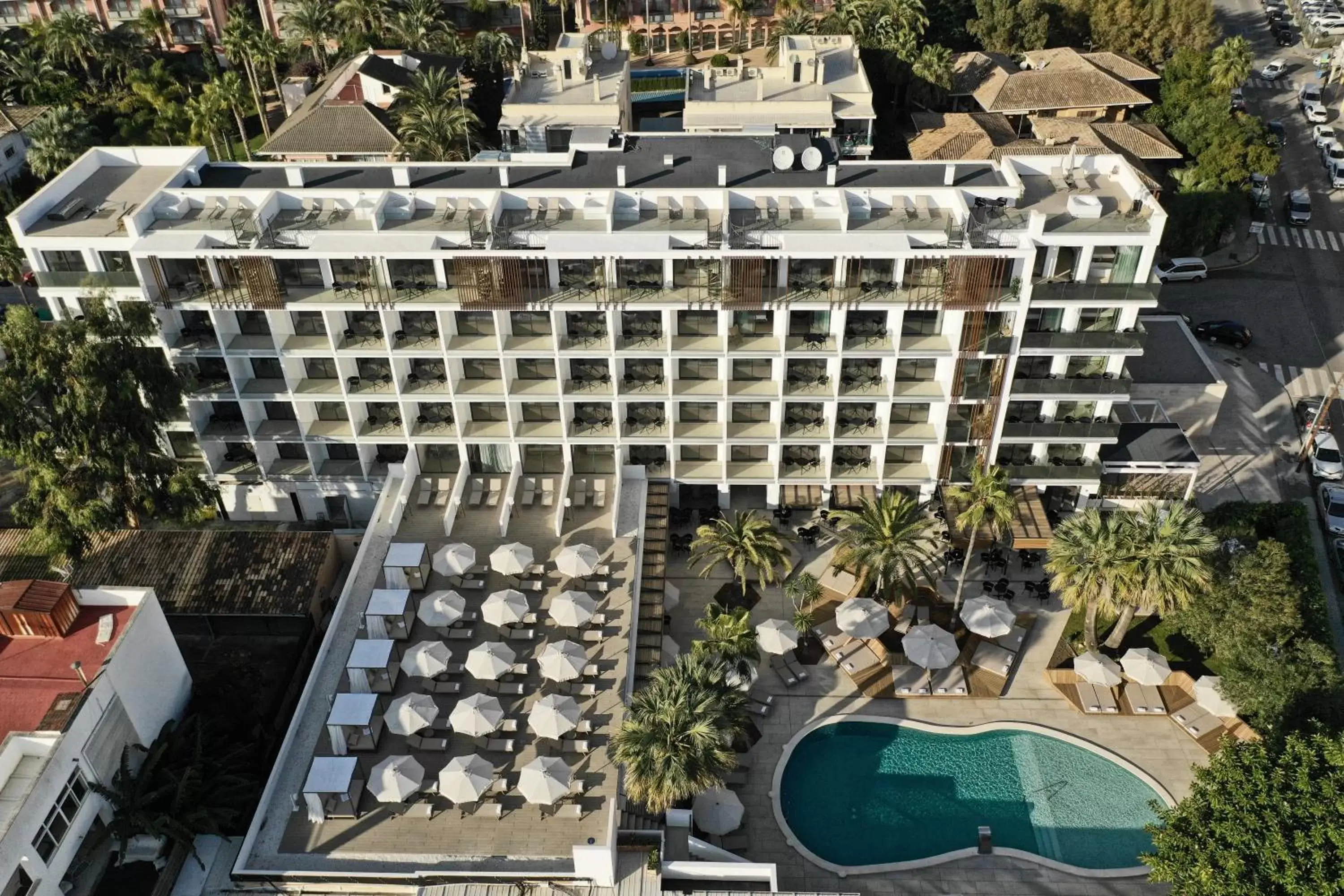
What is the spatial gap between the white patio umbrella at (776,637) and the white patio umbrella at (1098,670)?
41.1 feet

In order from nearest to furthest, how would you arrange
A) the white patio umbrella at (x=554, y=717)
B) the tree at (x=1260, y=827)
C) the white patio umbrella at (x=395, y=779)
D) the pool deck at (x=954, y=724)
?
1. the tree at (x=1260, y=827)
2. the white patio umbrella at (x=395, y=779)
3. the pool deck at (x=954, y=724)
4. the white patio umbrella at (x=554, y=717)

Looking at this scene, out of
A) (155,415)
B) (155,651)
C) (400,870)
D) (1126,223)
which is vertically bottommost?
(400,870)

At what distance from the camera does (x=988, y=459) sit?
49406 millimetres

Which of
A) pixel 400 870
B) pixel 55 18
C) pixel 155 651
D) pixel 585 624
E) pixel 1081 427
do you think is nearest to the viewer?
pixel 400 870

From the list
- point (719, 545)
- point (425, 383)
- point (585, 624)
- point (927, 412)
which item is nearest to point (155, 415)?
point (425, 383)

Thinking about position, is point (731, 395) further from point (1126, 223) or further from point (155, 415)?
point (155, 415)

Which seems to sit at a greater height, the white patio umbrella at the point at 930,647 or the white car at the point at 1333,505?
the white patio umbrella at the point at 930,647

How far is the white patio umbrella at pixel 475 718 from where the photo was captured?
125 feet

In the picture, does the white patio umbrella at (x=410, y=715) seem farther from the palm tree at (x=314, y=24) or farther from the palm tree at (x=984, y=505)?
the palm tree at (x=314, y=24)

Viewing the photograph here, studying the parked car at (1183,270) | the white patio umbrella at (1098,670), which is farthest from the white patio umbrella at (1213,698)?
the parked car at (1183,270)

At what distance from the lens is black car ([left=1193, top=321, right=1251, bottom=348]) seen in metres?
66.9

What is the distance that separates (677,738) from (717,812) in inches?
196

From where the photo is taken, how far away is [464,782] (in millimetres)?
35781

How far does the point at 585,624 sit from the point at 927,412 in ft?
Result: 66.3
